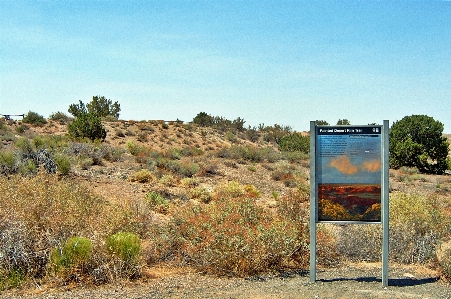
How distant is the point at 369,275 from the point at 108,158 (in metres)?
20.7

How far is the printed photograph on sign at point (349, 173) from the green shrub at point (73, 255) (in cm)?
392

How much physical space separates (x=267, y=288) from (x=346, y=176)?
2.22 meters

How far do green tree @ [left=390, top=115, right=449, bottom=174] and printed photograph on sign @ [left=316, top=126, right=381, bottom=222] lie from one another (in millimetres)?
30304

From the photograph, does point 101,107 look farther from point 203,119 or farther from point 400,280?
point 400,280

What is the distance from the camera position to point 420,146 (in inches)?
1432

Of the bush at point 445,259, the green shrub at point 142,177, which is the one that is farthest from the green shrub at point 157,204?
the bush at point 445,259

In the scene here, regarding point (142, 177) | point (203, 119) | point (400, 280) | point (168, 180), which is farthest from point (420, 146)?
point (203, 119)

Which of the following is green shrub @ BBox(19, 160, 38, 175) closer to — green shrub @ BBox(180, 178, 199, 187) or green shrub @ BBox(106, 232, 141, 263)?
green shrub @ BBox(180, 178, 199, 187)

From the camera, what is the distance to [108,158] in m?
27.3

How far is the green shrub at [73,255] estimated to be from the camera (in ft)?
26.9

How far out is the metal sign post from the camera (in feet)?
26.5

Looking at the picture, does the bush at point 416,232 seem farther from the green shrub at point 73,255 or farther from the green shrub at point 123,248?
the green shrub at point 73,255

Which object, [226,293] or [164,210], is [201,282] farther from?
[164,210]

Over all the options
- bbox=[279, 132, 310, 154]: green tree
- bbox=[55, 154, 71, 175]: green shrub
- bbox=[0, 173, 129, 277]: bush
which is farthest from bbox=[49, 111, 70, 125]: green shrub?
bbox=[0, 173, 129, 277]: bush
